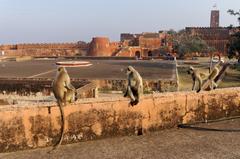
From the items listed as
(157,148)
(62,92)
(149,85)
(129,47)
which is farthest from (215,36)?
(62,92)

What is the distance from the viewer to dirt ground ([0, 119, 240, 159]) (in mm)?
5137

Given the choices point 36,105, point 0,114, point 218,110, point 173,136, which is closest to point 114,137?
point 173,136

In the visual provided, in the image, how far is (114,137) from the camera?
6.00 metres

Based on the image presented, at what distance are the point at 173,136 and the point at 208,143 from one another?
0.66 m

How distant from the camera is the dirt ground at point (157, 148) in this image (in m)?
5.14

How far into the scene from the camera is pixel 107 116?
19.6ft

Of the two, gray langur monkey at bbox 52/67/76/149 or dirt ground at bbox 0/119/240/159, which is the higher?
gray langur monkey at bbox 52/67/76/149

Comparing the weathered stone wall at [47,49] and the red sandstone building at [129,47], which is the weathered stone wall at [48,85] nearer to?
the red sandstone building at [129,47]

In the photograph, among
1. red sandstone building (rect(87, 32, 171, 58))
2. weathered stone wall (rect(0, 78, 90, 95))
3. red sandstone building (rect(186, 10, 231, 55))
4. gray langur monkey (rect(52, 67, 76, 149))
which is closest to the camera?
gray langur monkey (rect(52, 67, 76, 149))

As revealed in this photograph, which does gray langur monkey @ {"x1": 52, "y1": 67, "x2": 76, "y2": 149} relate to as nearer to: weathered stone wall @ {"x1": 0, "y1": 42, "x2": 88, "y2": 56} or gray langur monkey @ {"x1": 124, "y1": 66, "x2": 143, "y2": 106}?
gray langur monkey @ {"x1": 124, "y1": 66, "x2": 143, "y2": 106}

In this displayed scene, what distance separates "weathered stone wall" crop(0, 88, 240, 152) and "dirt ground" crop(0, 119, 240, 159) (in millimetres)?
162

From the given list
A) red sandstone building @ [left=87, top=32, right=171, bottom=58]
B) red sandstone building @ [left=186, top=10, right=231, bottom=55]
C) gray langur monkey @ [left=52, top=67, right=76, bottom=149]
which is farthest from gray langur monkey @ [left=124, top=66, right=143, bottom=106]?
red sandstone building @ [left=186, top=10, right=231, bottom=55]

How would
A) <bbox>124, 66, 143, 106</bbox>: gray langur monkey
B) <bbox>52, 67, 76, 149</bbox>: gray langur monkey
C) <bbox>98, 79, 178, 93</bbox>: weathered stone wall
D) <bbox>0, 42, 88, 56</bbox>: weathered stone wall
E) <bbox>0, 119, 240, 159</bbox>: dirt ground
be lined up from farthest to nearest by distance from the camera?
1. <bbox>0, 42, 88, 56</bbox>: weathered stone wall
2. <bbox>98, 79, 178, 93</bbox>: weathered stone wall
3. <bbox>124, 66, 143, 106</bbox>: gray langur monkey
4. <bbox>52, 67, 76, 149</bbox>: gray langur monkey
5. <bbox>0, 119, 240, 159</bbox>: dirt ground

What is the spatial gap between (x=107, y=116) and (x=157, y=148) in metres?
1.04
